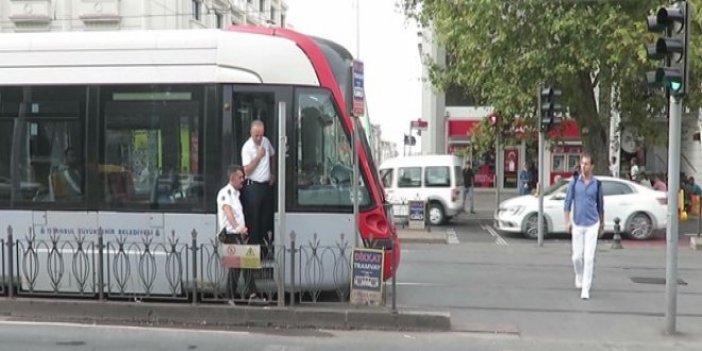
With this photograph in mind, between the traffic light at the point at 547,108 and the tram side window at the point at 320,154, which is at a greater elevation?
the traffic light at the point at 547,108

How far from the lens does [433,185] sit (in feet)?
66.8

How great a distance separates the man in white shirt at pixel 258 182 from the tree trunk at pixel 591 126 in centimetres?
→ 1327

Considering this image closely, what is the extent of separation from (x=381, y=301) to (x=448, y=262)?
5034 mm

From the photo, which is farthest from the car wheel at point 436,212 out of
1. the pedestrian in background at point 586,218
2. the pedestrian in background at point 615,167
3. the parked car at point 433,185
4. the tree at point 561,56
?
the pedestrian in background at point 615,167

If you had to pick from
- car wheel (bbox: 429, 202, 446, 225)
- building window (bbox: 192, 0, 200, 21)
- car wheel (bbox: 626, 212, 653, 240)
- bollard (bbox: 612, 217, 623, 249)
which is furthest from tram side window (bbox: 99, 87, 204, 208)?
building window (bbox: 192, 0, 200, 21)

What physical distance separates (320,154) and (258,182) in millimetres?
782

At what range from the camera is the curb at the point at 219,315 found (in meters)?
7.68

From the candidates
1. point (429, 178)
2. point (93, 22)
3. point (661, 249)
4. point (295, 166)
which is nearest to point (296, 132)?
point (295, 166)

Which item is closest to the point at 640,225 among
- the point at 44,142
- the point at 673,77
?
the point at 673,77

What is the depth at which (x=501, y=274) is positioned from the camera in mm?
11617

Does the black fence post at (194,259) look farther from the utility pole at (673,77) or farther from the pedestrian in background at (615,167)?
the pedestrian in background at (615,167)

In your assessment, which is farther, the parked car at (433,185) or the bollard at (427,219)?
the parked car at (433,185)

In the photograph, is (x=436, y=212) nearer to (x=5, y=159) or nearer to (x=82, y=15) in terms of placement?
(x=5, y=159)

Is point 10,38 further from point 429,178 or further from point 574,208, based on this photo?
point 429,178
